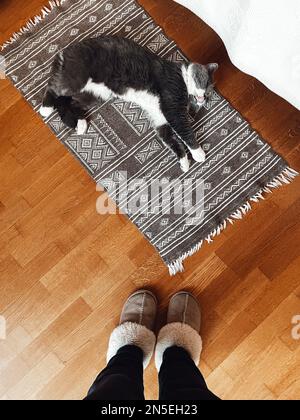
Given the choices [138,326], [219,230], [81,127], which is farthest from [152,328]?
[81,127]

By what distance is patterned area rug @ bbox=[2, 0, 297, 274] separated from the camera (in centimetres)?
129

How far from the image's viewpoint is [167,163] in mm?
1314

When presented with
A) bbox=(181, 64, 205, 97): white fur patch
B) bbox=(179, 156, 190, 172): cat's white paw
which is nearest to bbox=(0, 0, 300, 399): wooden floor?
bbox=(181, 64, 205, 97): white fur patch

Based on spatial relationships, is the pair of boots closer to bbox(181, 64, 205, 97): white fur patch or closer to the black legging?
the black legging

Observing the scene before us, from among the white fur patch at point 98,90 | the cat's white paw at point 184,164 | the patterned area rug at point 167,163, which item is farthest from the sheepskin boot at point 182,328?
the white fur patch at point 98,90

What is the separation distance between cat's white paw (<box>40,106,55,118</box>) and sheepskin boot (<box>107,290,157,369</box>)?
0.64 m

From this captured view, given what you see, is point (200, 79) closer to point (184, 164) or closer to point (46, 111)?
point (184, 164)

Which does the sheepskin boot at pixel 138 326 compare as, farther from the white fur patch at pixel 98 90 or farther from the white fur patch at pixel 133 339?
the white fur patch at pixel 98 90

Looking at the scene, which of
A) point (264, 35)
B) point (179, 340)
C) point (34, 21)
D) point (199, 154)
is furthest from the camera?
point (34, 21)

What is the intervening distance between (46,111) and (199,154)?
507 millimetres

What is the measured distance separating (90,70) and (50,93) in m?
0.17
